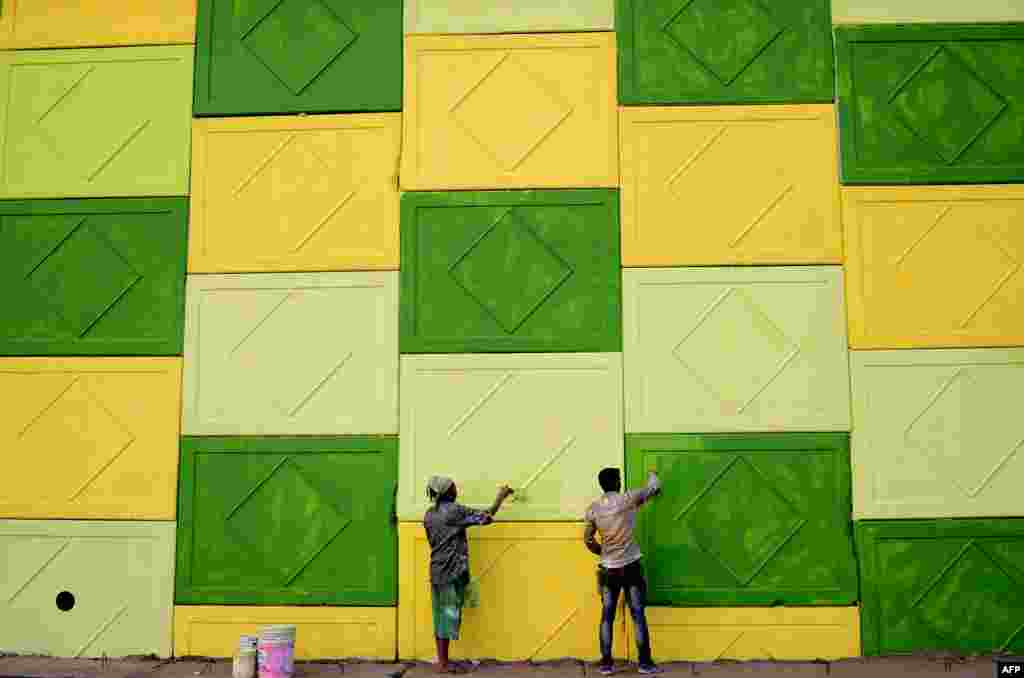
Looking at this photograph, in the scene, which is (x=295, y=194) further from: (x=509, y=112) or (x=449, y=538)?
(x=449, y=538)

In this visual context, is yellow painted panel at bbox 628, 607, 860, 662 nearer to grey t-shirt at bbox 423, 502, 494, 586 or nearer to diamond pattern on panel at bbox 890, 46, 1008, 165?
grey t-shirt at bbox 423, 502, 494, 586

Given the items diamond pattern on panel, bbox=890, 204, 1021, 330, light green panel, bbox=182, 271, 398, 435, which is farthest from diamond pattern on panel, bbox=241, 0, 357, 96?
diamond pattern on panel, bbox=890, 204, 1021, 330

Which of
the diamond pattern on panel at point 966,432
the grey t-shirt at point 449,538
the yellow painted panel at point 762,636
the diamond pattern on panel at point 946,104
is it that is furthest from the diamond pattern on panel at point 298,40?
the diamond pattern on panel at point 966,432

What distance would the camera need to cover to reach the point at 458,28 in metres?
9.69

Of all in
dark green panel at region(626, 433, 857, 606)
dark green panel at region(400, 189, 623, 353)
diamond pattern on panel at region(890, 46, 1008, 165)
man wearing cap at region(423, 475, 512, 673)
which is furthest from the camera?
diamond pattern on panel at region(890, 46, 1008, 165)

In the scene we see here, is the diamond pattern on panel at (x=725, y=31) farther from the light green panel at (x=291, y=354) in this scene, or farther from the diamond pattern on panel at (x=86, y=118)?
the diamond pattern on panel at (x=86, y=118)

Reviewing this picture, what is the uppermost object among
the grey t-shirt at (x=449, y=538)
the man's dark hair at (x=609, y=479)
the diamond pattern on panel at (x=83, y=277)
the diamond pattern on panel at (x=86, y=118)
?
the diamond pattern on panel at (x=86, y=118)

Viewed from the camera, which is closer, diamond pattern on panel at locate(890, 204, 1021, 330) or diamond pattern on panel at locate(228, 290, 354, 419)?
diamond pattern on panel at locate(890, 204, 1021, 330)

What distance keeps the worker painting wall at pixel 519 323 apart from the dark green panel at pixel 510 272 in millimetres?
31

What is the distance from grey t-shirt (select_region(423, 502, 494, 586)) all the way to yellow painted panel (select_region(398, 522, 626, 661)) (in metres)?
0.60

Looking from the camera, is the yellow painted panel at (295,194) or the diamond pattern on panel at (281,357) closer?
the diamond pattern on panel at (281,357)

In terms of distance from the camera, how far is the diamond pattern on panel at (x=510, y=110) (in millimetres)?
9523

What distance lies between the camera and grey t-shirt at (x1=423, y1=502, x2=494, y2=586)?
331 inches

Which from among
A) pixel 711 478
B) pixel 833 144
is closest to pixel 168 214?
pixel 711 478
